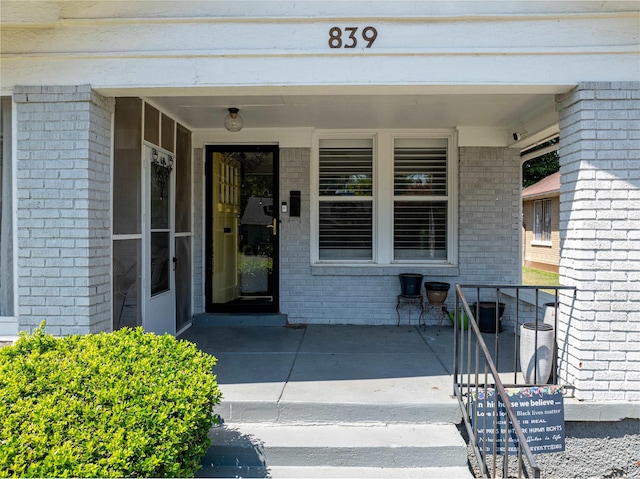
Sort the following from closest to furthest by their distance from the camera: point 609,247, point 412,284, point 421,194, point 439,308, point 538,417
Answer: 1. point 538,417
2. point 609,247
3. point 412,284
4. point 439,308
5. point 421,194

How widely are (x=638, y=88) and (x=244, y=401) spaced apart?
367 centimetres

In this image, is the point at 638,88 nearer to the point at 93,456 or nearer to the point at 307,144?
the point at 307,144

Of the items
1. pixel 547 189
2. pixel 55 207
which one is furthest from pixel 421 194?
pixel 547 189

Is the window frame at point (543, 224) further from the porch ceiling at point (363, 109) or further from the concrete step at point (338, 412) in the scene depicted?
the concrete step at point (338, 412)

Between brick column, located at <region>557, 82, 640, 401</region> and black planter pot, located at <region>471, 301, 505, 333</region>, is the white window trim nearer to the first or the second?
black planter pot, located at <region>471, 301, 505, 333</region>

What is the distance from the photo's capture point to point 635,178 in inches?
125

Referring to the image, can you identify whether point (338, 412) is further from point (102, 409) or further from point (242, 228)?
point (242, 228)

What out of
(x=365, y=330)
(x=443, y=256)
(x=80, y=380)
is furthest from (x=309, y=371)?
(x=443, y=256)

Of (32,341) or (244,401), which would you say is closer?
(32,341)

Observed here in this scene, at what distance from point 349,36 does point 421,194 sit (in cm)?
309

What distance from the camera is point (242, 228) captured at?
20.0 feet

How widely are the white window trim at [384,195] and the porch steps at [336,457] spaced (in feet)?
10.2

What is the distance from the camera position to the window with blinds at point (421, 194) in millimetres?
6031

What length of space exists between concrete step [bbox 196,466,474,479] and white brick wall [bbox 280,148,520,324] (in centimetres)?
297
